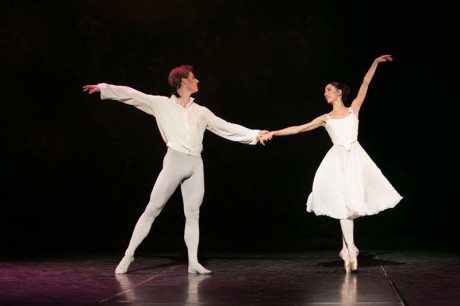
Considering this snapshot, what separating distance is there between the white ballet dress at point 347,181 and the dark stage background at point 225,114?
1826 mm

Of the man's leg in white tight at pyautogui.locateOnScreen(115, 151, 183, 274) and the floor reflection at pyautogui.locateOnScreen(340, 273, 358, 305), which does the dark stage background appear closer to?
the man's leg in white tight at pyautogui.locateOnScreen(115, 151, 183, 274)

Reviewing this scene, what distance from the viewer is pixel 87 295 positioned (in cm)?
389

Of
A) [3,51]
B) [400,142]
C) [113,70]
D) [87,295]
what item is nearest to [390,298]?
[87,295]

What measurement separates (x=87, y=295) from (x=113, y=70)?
3.64m

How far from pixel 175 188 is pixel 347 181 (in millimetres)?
1064

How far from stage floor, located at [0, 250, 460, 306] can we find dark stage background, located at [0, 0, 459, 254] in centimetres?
102

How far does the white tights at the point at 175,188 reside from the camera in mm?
4734

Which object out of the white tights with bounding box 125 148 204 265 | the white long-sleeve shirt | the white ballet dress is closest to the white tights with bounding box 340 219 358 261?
the white ballet dress

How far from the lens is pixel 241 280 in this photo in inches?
175

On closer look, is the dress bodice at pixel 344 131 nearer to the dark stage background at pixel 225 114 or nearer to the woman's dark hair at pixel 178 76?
the woman's dark hair at pixel 178 76

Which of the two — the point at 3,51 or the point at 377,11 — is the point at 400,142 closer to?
the point at 377,11

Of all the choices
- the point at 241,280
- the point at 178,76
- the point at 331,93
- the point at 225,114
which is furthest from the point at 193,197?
the point at 225,114

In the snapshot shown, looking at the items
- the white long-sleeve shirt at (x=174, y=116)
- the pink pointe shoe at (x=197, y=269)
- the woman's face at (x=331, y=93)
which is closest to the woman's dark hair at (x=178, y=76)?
the white long-sleeve shirt at (x=174, y=116)

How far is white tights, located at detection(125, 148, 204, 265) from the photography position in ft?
15.5
